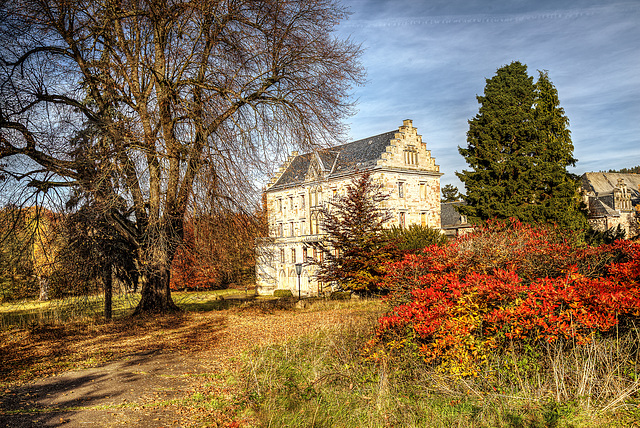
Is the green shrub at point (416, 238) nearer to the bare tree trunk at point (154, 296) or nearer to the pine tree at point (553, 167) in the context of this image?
the pine tree at point (553, 167)

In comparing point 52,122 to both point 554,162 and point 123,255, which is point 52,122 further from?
point 554,162

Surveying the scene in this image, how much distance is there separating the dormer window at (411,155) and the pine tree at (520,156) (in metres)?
7.46

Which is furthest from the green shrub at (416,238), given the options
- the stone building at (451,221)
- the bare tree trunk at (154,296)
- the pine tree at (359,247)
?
the stone building at (451,221)

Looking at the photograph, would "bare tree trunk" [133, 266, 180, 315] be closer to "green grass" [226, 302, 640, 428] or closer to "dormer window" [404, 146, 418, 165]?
"green grass" [226, 302, 640, 428]

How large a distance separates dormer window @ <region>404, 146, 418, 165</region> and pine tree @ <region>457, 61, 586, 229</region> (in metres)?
7.46

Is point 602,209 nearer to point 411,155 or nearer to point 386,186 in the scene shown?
point 411,155

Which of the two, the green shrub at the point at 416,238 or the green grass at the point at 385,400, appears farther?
the green shrub at the point at 416,238

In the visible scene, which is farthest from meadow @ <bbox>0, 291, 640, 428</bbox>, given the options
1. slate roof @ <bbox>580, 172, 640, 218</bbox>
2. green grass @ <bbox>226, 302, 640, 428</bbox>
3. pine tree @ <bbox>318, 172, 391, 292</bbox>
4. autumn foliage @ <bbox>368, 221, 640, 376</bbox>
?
slate roof @ <bbox>580, 172, 640, 218</bbox>

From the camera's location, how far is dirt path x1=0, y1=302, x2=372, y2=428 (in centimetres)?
545

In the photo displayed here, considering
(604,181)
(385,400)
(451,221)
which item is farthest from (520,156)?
(604,181)

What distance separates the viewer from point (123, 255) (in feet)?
52.5

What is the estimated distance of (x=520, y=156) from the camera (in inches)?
1125

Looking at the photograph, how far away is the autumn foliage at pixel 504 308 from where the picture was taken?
19.9 feet

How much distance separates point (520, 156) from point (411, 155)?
10.5 meters
